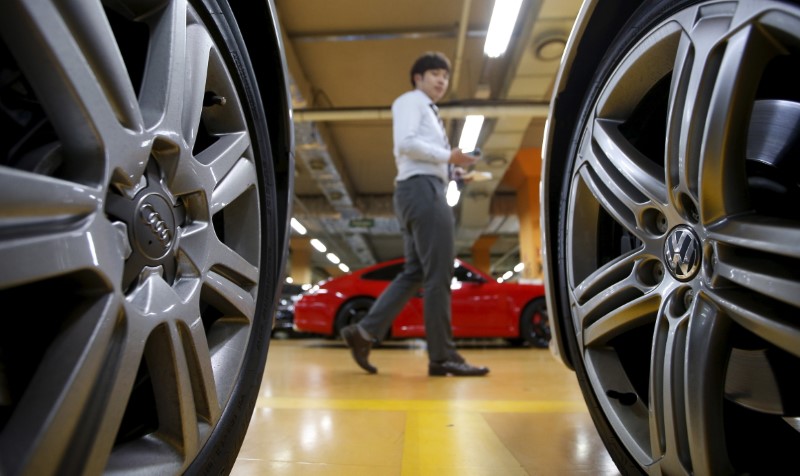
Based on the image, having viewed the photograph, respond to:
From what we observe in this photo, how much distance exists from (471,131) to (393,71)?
62.4 inches

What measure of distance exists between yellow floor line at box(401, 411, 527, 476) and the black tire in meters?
4.34

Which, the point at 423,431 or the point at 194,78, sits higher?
the point at 194,78

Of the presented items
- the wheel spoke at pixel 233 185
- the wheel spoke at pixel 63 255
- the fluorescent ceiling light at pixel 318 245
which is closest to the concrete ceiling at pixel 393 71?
the wheel spoke at pixel 233 185

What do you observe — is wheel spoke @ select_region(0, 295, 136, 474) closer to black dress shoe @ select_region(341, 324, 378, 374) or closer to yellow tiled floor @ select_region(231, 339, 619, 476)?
yellow tiled floor @ select_region(231, 339, 619, 476)

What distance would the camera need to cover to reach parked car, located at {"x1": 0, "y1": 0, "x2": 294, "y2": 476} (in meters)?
0.47

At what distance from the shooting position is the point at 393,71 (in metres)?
7.32

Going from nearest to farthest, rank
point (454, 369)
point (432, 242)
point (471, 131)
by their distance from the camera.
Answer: point (432, 242), point (454, 369), point (471, 131)

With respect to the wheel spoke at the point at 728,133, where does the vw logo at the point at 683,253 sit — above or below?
below

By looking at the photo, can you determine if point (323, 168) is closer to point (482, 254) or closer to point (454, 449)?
point (454, 449)

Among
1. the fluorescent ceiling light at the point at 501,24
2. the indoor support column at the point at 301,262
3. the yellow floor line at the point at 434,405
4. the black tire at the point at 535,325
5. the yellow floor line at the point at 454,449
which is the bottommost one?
the indoor support column at the point at 301,262

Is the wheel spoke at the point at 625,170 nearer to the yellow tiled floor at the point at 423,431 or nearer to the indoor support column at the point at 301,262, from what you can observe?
the yellow tiled floor at the point at 423,431

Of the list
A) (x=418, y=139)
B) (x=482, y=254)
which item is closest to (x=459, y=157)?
(x=418, y=139)

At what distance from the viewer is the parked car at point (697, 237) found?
59cm

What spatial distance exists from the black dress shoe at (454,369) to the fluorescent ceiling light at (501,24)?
11.4ft
